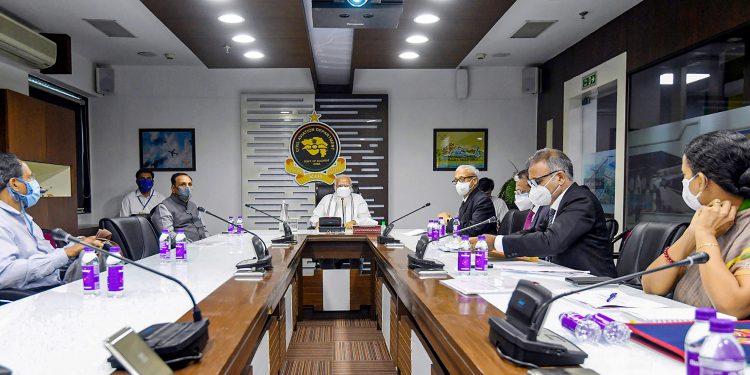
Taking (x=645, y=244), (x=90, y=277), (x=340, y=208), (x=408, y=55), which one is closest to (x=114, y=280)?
(x=90, y=277)

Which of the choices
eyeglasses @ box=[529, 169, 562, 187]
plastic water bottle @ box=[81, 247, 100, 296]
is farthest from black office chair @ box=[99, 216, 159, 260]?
eyeglasses @ box=[529, 169, 562, 187]

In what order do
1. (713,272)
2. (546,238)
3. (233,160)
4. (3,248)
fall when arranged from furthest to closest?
(233,160)
(546,238)
(3,248)
(713,272)

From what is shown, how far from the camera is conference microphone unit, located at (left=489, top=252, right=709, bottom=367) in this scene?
1082 millimetres

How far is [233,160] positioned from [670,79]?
5396 millimetres

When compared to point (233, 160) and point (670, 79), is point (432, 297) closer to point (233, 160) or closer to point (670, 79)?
point (670, 79)

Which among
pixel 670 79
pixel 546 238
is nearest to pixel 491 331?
pixel 546 238

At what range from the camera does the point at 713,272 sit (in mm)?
1498

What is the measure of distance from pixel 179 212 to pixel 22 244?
2.32 meters

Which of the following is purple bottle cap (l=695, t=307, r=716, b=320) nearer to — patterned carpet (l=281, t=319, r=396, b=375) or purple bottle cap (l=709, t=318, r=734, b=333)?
purple bottle cap (l=709, t=318, r=734, b=333)

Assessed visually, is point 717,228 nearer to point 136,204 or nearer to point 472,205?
point 472,205

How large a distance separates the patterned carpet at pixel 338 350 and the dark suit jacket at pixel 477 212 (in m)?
1.19

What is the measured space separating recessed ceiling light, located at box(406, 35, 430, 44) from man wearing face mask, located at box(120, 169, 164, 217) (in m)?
3.95

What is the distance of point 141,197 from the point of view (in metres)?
6.78

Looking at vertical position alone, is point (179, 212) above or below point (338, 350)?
above
